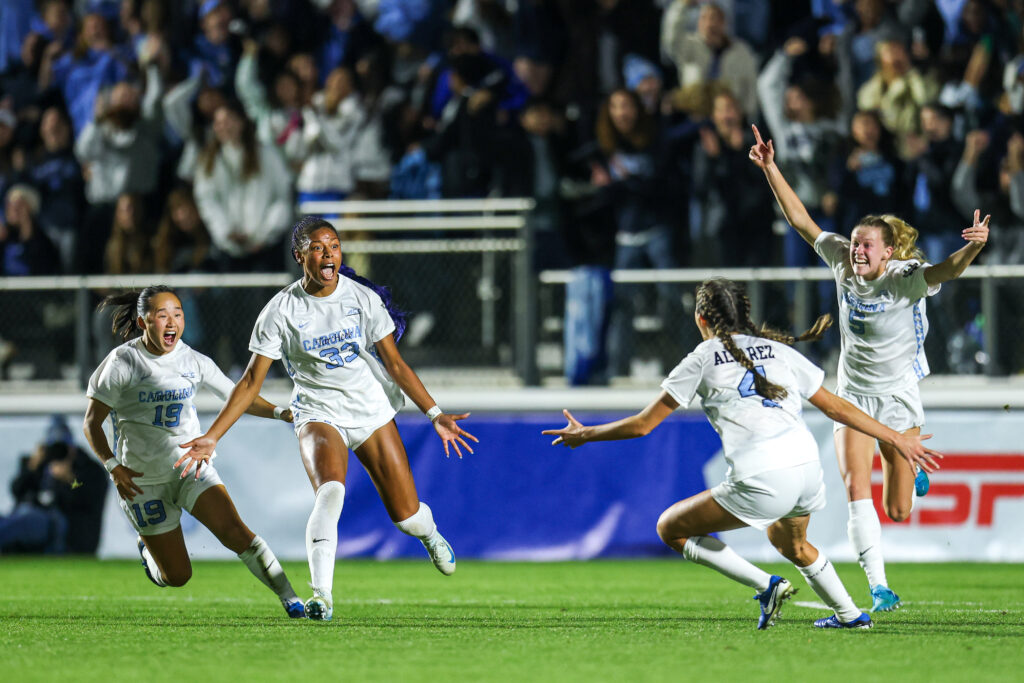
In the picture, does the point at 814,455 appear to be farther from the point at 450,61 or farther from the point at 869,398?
the point at 450,61

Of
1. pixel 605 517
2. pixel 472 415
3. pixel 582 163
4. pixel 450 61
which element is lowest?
pixel 605 517

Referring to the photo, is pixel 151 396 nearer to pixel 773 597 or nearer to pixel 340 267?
pixel 340 267

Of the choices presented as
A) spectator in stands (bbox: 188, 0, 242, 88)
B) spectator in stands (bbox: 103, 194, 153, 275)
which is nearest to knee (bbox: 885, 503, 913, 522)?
spectator in stands (bbox: 103, 194, 153, 275)

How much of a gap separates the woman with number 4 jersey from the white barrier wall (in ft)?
10.7

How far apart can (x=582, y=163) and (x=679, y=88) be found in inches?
44.4

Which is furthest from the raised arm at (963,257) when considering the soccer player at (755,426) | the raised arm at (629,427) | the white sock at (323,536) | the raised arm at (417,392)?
the white sock at (323,536)

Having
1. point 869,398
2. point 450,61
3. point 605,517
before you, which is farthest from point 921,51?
point 869,398

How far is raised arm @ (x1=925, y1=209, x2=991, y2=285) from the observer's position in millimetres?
6770

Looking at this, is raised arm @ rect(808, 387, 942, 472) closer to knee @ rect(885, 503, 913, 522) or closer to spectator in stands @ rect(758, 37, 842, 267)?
knee @ rect(885, 503, 913, 522)

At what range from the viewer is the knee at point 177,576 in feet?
24.6

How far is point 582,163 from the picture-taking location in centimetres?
1194

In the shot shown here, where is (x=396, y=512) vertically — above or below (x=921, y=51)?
below

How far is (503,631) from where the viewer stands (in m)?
6.71

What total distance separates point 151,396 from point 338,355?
3.30 ft
